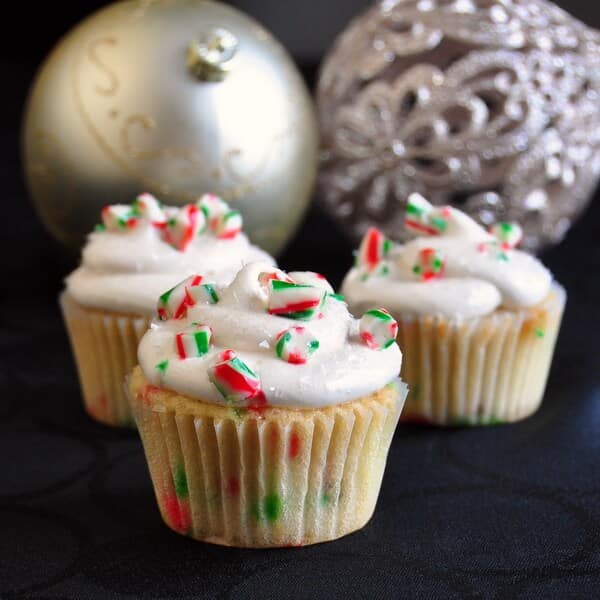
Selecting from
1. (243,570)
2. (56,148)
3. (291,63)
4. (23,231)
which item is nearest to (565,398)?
(243,570)

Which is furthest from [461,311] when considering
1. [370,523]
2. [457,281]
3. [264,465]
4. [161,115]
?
[161,115]

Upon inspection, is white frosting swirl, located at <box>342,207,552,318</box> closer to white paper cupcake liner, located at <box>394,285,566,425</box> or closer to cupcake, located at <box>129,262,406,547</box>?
white paper cupcake liner, located at <box>394,285,566,425</box>

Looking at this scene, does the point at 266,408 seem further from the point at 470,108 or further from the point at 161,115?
the point at 470,108

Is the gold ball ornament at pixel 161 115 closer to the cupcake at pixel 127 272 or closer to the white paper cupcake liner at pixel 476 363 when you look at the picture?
the cupcake at pixel 127 272

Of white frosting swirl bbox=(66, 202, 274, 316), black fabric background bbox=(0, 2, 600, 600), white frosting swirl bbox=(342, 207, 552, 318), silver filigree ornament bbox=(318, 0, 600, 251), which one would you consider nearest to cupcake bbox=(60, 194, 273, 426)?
white frosting swirl bbox=(66, 202, 274, 316)

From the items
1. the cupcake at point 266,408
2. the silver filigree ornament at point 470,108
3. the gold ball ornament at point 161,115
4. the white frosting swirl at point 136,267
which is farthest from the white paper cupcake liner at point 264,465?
the silver filigree ornament at point 470,108

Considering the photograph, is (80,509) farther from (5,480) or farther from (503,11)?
(503,11)
